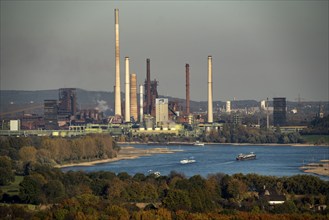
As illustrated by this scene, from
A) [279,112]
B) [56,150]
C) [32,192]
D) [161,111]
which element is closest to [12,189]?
[32,192]

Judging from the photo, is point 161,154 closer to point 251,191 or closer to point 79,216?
point 251,191

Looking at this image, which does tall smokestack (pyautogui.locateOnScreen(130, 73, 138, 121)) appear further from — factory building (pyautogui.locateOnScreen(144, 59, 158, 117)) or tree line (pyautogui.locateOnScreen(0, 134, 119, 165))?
tree line (pyautogui.locateOnScreen(0, 134, 119, 165))

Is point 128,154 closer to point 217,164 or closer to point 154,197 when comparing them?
point 217,164

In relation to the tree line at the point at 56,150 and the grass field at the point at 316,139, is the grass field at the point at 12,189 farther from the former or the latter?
the grass field at the point at 316,139

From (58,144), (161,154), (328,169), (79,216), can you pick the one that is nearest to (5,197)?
(79,216)

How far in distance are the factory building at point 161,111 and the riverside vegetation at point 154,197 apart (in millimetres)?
39441

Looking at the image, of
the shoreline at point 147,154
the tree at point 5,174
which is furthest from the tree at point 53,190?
the shoreline at point 147,154

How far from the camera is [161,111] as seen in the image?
234 ft

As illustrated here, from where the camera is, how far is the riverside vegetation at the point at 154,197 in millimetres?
21047

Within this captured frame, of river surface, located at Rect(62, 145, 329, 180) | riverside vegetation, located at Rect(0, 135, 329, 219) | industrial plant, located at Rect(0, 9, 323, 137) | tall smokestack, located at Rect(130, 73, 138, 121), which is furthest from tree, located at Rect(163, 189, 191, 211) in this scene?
tall smokestack, located at Rect(130, 73, 138, 121)

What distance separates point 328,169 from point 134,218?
17.7 metres

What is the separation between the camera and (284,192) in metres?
25.7

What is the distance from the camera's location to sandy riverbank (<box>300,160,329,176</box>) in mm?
35531

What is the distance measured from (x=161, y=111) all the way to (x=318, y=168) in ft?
112
